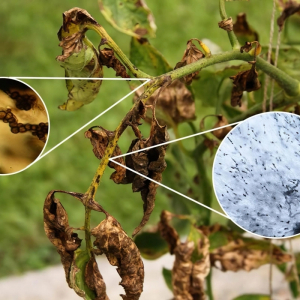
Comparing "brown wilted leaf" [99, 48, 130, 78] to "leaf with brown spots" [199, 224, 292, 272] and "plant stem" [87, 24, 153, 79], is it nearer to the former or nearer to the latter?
"plant stem" [87, 24, 153, 79]

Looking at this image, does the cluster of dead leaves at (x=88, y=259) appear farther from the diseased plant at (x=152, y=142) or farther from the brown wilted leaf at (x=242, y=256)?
the brown wilted leaf at (x=242, y=256)

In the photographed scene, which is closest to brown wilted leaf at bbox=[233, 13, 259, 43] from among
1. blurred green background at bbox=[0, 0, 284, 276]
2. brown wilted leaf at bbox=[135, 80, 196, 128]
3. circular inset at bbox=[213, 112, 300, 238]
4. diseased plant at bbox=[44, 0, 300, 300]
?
diseased plant at bbox=[44, 0, 300, 300]

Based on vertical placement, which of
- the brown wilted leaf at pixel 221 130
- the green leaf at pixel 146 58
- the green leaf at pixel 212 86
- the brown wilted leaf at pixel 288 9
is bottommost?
the brown wilted leaf at pixel 221 130

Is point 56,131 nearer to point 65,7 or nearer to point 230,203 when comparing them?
point 65,7

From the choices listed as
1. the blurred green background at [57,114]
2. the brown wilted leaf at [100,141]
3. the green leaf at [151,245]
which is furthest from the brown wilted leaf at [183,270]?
the blurred green background at [57,114]

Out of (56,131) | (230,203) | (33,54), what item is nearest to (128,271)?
(230,203)

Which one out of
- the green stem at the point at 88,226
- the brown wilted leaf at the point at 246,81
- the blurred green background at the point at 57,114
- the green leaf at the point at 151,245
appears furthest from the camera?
the blurred green background at the point at 57,114

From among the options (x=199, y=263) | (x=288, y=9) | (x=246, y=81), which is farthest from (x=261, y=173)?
(x=288, y=9)

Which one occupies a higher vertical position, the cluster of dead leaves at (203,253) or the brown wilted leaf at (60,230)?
the cluster of dead leaves at (203,253)
